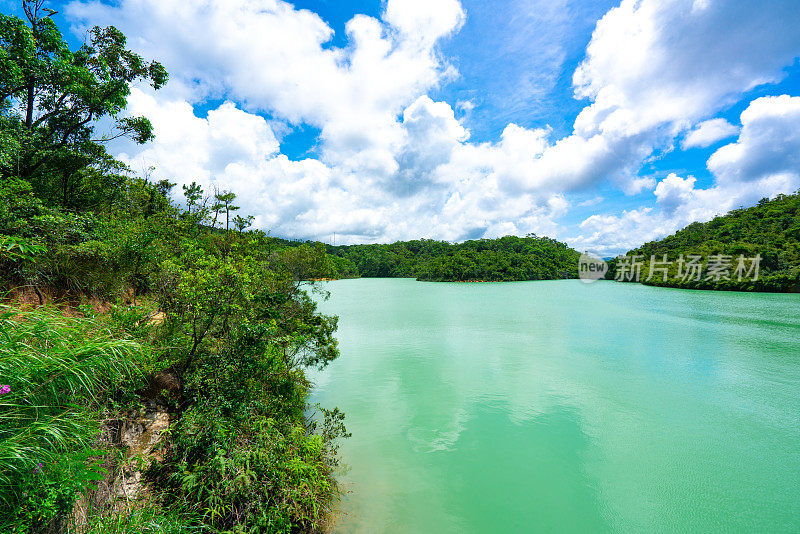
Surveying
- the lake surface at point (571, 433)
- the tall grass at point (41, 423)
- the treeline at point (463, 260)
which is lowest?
the lake surface at point (571, 433)

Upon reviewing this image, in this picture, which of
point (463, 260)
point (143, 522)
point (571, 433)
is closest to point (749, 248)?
point (463, 260)

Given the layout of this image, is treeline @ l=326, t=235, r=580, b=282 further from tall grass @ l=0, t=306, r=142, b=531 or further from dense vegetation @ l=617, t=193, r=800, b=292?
tall grass @ l=0, t=306, r=142, b=531

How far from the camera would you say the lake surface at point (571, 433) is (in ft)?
19.5

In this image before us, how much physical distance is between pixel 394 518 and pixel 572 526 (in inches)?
131

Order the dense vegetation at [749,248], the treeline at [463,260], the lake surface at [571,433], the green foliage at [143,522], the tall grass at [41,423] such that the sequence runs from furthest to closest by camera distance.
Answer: the treeline at [463,260]
the dense vegetation at [749,248]
the lake surface at [571,433]
the green foliage at [143,522]
the tall grass at [41,423]

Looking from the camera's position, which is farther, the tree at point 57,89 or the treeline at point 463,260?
the treeline at point 463,260

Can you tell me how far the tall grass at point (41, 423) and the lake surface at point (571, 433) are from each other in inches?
171

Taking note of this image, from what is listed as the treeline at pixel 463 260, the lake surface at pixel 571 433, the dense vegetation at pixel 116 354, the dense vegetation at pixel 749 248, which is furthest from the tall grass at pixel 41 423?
the treeline at pixel 463 260

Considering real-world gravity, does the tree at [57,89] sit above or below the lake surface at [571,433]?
above

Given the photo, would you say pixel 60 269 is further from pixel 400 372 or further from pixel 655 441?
pixel 655 441

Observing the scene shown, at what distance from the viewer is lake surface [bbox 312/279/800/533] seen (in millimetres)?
5941

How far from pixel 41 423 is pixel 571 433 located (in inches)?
419

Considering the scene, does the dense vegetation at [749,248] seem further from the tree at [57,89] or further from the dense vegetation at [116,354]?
the tree at [57,89]

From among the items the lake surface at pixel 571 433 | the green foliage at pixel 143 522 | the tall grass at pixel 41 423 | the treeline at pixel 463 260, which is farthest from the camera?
the treeline at pixel 463 260
